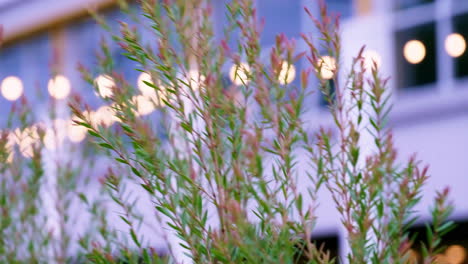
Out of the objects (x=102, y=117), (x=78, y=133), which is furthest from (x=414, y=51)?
(x=102, y=117)

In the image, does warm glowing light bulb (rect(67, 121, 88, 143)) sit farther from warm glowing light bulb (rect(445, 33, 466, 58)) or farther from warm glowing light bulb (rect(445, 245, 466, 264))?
warm glowing light bulb (rect(445, 245, 466, 264))

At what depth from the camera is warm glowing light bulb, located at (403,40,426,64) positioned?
29.0ft

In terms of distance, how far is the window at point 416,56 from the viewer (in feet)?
28.7

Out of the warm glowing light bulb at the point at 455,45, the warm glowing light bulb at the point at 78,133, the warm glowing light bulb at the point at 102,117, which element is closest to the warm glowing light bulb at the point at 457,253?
the warm glowing light bulb at the point at 455,45

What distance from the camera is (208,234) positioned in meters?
2.14

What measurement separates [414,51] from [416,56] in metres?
0.08

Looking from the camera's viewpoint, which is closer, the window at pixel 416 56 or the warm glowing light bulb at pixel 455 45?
the warm glowing light bulb at pixel 455 45

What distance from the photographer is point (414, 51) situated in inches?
350

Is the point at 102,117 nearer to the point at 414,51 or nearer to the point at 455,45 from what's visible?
the point at 455,45

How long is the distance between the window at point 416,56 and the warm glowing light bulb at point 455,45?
0.24 metres

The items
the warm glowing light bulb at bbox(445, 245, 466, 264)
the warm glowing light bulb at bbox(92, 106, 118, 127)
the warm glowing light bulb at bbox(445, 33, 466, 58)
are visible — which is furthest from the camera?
the warm glowing light bulb at bbox(445, 245, 466, 264)

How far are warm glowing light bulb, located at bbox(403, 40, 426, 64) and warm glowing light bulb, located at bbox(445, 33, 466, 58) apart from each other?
391mm

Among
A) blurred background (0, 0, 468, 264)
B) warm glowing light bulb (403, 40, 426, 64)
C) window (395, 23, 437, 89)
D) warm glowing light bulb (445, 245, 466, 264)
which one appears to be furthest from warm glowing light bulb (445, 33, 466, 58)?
warm glowing light bulb (445, 245, 466, 264)

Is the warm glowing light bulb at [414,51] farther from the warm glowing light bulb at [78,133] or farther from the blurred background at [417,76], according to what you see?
the warm glowing light bulb at [78,133]
